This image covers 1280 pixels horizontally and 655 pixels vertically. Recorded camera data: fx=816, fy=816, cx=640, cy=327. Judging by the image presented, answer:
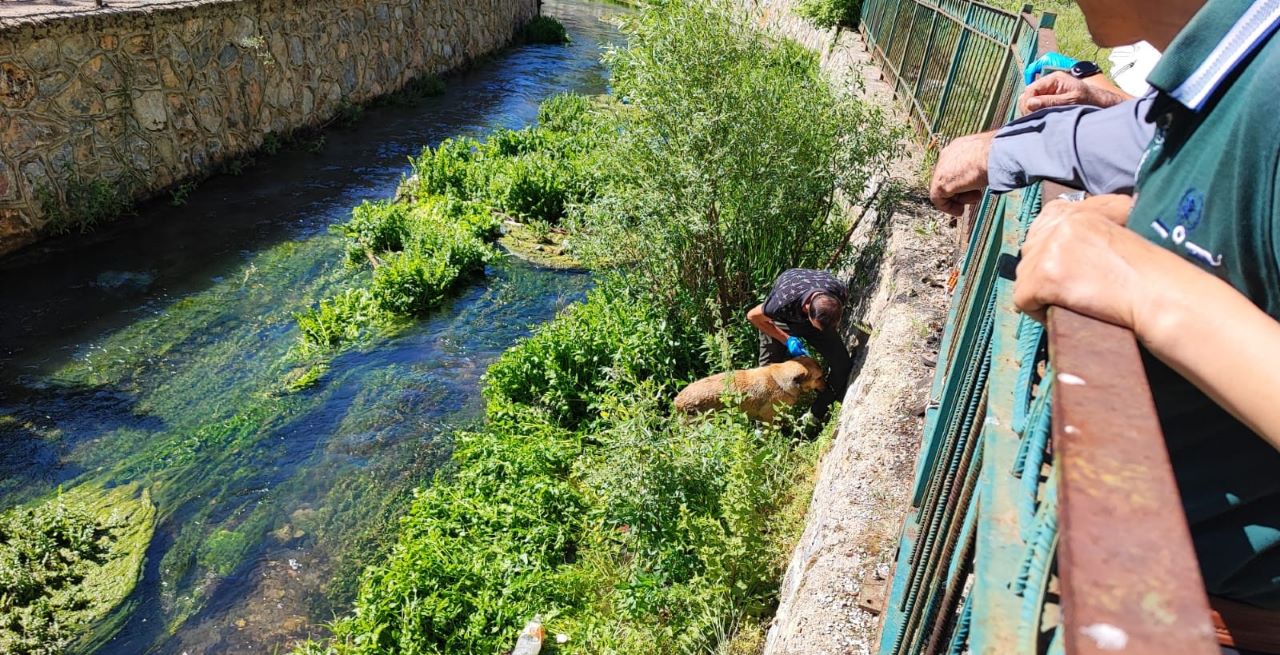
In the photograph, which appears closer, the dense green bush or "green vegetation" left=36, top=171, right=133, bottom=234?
the dense green bush

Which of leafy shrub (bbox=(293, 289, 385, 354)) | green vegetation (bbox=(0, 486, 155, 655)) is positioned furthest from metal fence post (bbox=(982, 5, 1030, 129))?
green vegetation (bbox=(0, 486, 155, 655))

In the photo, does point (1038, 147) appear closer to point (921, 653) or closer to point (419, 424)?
point (921, 653)

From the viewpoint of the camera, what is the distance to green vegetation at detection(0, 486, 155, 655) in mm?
4543

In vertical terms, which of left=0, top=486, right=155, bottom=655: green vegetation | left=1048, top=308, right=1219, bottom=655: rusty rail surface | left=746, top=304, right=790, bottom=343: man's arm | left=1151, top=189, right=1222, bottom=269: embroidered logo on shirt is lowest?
left=0, top=486, right=155, bottom=655: green vegetation

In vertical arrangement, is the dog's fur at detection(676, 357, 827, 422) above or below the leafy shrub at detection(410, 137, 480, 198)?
above

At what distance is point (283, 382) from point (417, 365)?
3.64ft

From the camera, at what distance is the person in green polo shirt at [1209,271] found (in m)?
0.86

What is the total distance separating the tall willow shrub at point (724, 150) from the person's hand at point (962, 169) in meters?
4.05

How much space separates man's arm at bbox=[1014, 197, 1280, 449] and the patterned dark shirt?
4.56 metres

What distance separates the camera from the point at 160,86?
967 centimetres

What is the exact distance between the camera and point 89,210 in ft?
28.5

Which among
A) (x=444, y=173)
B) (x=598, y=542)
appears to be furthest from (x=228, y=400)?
(x=444, y=173)

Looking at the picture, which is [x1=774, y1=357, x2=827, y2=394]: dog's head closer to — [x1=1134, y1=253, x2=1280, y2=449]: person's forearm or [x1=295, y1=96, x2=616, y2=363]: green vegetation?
[x1=295, y1=96, x2=616, y2=363]: green vegetation

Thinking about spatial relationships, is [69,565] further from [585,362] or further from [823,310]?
[823,310]
